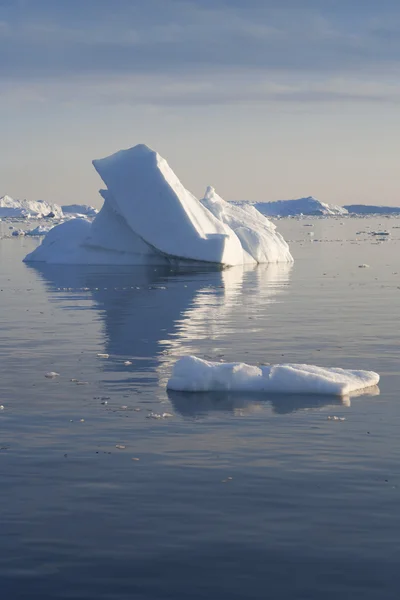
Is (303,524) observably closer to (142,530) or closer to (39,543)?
(142,530)

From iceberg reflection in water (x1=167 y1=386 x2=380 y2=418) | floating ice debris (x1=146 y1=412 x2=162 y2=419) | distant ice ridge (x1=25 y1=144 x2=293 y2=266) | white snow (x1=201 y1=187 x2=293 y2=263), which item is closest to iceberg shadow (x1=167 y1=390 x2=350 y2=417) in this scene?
iceberg reflection in water (x1=167 y1=386 x2=380 y2=418)

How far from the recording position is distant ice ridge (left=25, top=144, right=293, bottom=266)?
125ft

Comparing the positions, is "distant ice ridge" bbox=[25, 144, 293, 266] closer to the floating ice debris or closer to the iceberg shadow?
the iceberg shadow

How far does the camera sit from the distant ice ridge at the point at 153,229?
38.1 metres

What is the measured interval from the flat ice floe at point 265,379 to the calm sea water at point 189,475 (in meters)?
0.32

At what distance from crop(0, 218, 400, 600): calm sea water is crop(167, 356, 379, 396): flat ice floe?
0.32 m

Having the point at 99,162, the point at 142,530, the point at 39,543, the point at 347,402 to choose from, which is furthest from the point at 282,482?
the point at 99,162

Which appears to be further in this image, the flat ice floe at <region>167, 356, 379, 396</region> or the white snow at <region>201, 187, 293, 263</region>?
the white snow at <region>201, 187, 293, 263</region>

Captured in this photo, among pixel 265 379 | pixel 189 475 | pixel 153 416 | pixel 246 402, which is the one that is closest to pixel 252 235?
pixel 265 379

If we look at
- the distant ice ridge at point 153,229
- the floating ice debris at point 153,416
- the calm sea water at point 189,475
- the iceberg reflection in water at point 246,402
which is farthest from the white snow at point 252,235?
the floating ice debris at point 153,416

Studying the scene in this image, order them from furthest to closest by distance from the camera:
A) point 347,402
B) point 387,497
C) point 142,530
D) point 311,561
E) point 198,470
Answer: point 347,402 < point 198,470 < point 387,497 < point 142,530 < point 311,561

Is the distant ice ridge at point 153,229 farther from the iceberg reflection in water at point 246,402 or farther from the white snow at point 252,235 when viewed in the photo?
the iceberg reflection in water at point 246,402

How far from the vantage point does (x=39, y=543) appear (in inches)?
314

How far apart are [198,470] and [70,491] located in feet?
4.60
